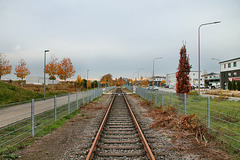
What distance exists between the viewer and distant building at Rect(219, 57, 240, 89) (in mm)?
47938

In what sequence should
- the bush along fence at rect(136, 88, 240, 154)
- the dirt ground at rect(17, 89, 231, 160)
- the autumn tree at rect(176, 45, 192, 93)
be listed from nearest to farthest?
the dirt ground at rect(17, 89, 231, 160) < the bush along fence at rect(136, 88, 240, 154) < the autumn tree at rect(176, 45, 192, 93)

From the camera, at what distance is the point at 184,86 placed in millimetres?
15797

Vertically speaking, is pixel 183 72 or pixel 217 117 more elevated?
pixel 183 72

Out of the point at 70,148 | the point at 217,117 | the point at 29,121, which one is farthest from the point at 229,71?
the point at 70,148

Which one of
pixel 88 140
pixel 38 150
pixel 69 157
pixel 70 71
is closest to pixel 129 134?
pixel 88 140

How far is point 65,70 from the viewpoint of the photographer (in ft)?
141

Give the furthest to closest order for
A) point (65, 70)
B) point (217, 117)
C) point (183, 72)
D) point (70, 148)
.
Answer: point (65, 70)
point (183, 72)
point (217, 117)
point (70, 148)

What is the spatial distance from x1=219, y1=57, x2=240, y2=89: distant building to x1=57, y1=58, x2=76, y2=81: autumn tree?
1764 inches

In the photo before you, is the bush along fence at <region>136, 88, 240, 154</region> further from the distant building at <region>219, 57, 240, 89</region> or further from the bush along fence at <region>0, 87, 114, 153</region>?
the distant building at <region>219, 57, 240, 89</region>

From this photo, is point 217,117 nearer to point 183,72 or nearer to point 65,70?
point 183,72

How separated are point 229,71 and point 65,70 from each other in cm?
4866

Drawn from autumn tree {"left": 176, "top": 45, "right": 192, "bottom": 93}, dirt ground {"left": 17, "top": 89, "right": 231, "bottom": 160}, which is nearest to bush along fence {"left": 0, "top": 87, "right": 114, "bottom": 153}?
dirt ground {"left": 17, "top": 89, "right": 231, "bottom": 160}

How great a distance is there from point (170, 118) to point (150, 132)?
1975mm

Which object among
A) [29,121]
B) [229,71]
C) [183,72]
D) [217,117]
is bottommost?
[29,121]
